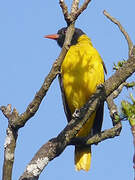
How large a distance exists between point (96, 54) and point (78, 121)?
5.84ft

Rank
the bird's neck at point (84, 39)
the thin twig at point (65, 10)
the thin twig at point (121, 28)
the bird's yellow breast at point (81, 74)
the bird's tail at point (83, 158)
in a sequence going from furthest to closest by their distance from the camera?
the bird's neck at point (84, 39), the bird's tail at point (83, 158), the bird's yellow breast at point (81, 74), the thin twig at point (121, 28), the thin twig at point (65, 10)

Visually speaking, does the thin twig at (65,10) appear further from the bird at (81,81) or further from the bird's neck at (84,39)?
the bird's neck at (84,39)

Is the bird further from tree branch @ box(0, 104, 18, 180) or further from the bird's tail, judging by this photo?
tree branch @ box(0, 104, 18, 180)

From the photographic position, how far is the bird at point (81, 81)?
4.52m

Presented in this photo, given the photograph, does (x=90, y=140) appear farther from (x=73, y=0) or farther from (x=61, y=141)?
(x=73, y=0)

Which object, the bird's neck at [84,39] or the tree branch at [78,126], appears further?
the bird's neck at [84,39]

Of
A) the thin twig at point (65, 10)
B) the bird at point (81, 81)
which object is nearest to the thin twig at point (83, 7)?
the thin twig at point (65, 10)

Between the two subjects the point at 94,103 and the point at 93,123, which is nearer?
the point at 94,103

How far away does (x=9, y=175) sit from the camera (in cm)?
242

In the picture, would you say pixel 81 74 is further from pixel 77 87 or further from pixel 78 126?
pixel 78 126

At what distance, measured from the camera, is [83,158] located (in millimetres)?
4703

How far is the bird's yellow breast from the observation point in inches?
177

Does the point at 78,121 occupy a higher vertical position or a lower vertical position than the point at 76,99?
lower

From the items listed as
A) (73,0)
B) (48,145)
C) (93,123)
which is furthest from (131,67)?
(93,123)
